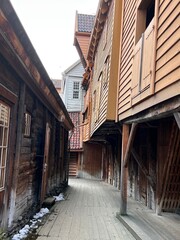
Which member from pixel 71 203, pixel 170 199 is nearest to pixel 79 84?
pixel 71 203

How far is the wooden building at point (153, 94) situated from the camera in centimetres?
338

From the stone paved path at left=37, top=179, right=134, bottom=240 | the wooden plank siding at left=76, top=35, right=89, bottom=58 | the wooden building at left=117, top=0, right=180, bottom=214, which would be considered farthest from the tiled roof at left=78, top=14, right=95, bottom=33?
the stone paved path at left=37, top=179, right=134, bottom=240

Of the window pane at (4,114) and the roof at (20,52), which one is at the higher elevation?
the roof at (20,52)

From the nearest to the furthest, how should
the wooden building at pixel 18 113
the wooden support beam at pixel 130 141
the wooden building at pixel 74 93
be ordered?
1. the wooden building at pixel 18 113
2. the wooden support beam at pixel 130 141
3. the wooden building at pixel 74 93

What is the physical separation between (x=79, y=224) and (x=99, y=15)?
722 centimetres

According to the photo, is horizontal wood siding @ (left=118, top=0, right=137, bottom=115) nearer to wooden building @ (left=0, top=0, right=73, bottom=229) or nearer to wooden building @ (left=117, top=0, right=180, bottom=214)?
wooden building @ (left=117, top=0, right=180, bottom=214)

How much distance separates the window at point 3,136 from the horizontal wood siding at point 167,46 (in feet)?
6.45

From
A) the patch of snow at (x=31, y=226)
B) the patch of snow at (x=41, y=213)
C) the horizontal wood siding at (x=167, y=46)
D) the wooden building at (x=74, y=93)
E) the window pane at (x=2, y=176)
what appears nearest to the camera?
the horizontal wood siding at (x=167, y=46)

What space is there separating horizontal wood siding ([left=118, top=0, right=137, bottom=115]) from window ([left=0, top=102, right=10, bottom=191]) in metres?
2.46

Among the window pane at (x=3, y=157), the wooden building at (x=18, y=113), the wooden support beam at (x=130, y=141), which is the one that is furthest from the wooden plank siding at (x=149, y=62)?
the window pane at (x=3, y=157)

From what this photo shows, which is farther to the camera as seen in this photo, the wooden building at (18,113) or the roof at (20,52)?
the wooden building at (18,113)

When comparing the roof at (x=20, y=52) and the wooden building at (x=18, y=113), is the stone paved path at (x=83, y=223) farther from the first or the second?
the roof at (x=20, y=52)

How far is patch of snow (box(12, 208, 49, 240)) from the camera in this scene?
4.17 meters

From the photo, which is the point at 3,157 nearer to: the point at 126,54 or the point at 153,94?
the point at 153,94
